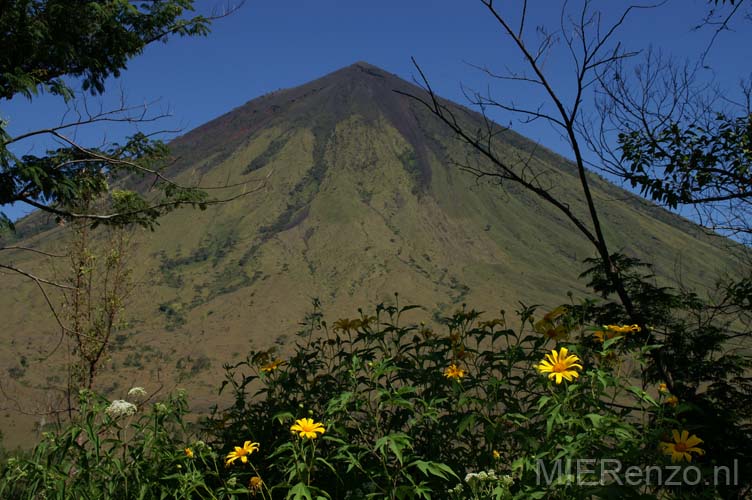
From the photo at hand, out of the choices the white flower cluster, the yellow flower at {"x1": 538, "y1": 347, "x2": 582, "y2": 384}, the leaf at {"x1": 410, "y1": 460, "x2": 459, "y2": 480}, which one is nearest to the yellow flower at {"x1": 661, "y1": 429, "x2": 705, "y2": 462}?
the yellow flower at {"x1": 538, "y1": 347, "x2": 582, "y2": 384}

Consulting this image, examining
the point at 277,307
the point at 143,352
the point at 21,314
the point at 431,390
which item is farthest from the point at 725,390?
the point at 21,314

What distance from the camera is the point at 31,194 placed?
189 inches

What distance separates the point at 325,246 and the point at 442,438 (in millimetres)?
57078

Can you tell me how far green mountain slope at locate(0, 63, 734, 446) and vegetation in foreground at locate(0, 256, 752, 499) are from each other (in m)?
24.5

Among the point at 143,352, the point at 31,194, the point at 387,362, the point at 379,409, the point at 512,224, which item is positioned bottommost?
the point at 143,352

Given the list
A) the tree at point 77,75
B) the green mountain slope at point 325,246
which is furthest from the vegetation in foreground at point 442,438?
the green mountain slope at point 325,246

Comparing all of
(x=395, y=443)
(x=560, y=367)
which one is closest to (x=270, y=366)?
(x=395, y=443)

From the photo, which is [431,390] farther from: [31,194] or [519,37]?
[31,194]

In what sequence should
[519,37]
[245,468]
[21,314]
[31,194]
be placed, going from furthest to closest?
[21,314], [31,194], [519,37], [245,468]

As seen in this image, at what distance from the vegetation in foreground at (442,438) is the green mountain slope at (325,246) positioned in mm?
24457

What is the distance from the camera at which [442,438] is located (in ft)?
7.08

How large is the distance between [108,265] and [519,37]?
5.45m

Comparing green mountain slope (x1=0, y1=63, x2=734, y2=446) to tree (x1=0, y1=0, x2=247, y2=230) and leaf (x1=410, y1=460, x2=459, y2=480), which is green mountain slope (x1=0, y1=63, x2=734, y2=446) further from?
leaf (x1=410, y1=460, x2=459, y2=480)

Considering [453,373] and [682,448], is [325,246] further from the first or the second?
[682,448]
